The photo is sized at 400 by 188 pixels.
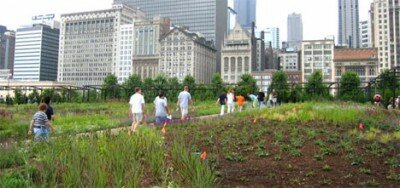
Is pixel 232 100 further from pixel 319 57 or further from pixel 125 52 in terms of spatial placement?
pixel 125 52

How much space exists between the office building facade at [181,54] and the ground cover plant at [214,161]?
155m

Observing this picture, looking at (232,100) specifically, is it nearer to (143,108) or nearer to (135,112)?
(143,108)

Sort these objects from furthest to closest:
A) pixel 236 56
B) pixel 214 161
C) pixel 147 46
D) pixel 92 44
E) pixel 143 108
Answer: pixel 92 44 → pixel 147 46 → pixel 236 56 → pixel 143 108 → pixel 214 161

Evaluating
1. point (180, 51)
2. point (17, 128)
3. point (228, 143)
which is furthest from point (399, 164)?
point (180, 51)

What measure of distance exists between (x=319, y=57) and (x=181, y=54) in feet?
172

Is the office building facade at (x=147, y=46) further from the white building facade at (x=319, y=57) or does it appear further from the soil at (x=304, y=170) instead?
the soil at (x=304, y=170)

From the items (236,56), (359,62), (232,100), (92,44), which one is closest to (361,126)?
(232,100)

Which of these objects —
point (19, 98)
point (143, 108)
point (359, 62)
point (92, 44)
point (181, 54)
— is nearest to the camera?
point (143, 108)

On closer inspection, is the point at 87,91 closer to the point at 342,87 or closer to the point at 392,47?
the point at 342,87

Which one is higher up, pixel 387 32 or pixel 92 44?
pixel 92 44

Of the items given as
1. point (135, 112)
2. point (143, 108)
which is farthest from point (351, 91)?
point (135, 112)

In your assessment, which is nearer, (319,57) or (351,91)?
(351,91)

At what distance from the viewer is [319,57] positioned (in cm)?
A: 15762

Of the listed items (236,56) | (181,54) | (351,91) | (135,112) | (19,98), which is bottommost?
(135,112)
